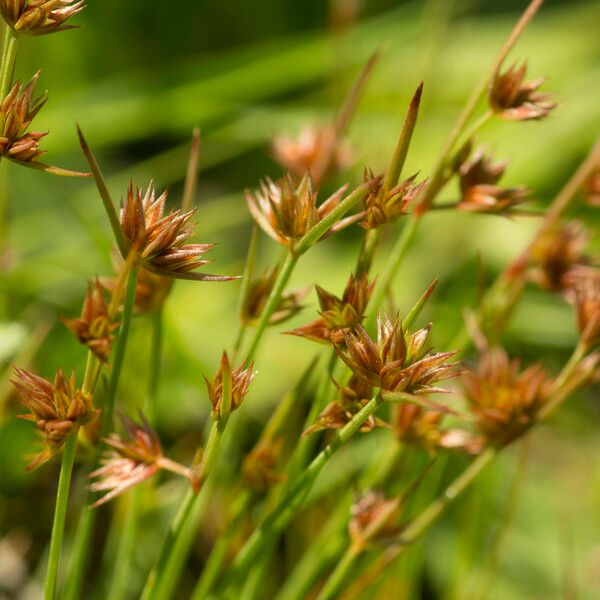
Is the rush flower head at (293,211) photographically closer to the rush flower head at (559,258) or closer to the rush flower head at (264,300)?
the rush flower head at (264,300)

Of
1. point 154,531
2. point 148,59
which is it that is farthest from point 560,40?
point 154,531

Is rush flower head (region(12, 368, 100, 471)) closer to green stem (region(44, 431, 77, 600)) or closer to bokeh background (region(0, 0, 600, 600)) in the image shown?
green stem (region(44, 431, 77, 600))

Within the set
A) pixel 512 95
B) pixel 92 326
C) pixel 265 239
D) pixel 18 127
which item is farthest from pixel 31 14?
pixel 265 239

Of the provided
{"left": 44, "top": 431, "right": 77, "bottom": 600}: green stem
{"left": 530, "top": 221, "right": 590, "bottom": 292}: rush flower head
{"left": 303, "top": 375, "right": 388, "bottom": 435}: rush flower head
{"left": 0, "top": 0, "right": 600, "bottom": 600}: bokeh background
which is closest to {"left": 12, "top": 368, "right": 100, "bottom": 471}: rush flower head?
{"left": 44, "top": 431, "right": 77, "bottom": 600}: green stem

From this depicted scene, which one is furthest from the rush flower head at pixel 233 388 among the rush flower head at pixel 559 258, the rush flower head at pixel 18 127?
the rush flower head at pixel 559 258

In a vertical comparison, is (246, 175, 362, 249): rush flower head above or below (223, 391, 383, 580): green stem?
above

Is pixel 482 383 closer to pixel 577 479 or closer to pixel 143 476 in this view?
pixel 143 476

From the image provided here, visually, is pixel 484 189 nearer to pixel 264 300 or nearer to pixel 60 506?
pixel 264 300
